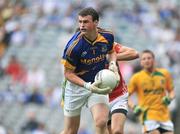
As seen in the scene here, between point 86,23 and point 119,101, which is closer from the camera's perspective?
point 86,23

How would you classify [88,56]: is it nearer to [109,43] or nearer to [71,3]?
[109,43]

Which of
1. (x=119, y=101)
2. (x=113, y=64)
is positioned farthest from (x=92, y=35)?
(x=119, y=101)

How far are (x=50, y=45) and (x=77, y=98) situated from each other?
506 inches

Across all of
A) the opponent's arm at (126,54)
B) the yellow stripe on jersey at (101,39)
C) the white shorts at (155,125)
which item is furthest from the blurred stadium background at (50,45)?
the yellow stripe on jersey at (101,39)

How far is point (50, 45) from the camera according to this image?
82.2 feet

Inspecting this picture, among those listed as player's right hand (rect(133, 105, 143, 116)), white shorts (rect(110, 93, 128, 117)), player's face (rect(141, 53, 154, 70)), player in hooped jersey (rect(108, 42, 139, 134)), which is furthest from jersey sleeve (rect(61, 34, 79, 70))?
player's face (rect(141, 53, 154, 70))

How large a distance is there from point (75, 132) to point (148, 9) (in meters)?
16.8

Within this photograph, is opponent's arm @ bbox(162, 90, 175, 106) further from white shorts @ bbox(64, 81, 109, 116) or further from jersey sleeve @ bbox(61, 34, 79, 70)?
jersey sleeve @ bbox(61, 34, 79, 70)

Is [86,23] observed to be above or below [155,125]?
above

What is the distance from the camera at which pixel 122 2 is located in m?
28.7

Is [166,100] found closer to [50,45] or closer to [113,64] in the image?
[113,64]

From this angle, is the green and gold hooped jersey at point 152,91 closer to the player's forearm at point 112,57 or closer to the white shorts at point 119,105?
the white shorts at point 119,105

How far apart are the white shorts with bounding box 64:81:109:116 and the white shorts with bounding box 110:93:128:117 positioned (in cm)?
55

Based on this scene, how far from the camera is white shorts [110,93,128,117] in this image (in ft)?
42.1
